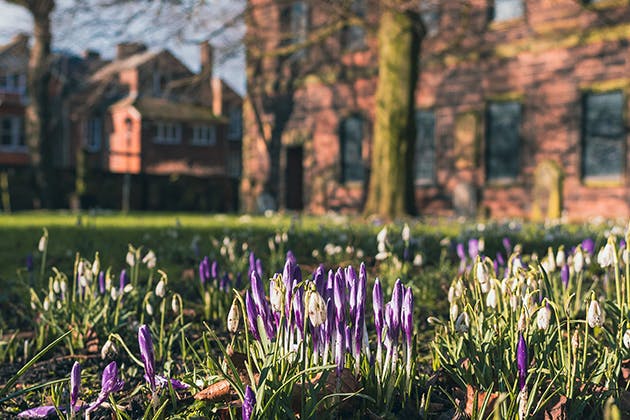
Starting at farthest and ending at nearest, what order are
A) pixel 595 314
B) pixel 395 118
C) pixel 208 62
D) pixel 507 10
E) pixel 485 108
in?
pixel 485 108, pixel 507 10, pixel 208 62, pixel 395 118, pixel 595 314

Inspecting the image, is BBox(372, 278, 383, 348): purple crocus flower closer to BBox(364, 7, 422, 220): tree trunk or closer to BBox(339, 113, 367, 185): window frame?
BBox(364, 7, 422, 220): tree trunk

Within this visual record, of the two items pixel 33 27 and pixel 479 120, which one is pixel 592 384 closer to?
pixel 479 120

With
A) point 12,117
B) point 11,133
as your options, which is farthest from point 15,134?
point 12,117

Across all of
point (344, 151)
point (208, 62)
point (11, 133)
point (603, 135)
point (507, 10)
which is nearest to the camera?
point (208, 62)

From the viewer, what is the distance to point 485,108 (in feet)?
74.0

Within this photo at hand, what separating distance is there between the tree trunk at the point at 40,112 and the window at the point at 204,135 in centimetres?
2577

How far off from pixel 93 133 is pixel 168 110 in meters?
6.23

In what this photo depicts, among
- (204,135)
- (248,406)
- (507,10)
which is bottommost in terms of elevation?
(248,406)

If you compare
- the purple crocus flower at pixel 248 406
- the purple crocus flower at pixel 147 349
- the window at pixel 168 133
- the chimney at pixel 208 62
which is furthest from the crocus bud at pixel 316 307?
A: the window at pixel 168 133

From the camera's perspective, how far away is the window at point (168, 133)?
→ 47.8 m

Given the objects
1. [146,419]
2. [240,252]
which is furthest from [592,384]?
[240,252]

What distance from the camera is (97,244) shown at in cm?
868

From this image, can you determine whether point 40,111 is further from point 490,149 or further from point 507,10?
point 507,10

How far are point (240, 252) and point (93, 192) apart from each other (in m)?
19.4
